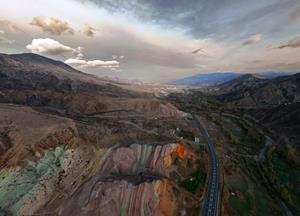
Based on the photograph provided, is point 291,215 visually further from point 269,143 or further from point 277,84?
point 277,84

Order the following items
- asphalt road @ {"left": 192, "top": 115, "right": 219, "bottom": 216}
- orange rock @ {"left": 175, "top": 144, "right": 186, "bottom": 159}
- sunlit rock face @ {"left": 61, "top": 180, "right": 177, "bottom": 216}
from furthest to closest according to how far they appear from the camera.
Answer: orange rock @ {"left": 175, "top": 144, "right": 186, "bottom": 159}
asphalt road @ {"left": 192, "top": 115, "right": 219, "bottom": 216}
sunlit rock face @ {"left": 61, "top": 180, "right": 177, "bottom": 216}

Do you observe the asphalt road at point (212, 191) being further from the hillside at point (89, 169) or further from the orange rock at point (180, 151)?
the orange rock at point (180, 151)

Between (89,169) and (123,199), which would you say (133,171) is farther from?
(123,199)

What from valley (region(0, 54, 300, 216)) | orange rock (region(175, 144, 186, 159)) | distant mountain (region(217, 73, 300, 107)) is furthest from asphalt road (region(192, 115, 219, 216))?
distant mountain (region(217, 73, 300, 107))

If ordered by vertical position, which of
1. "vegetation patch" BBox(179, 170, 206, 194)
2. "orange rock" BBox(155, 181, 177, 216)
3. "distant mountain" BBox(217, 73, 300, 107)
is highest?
"orange rock" BBox(155, 181, 177, 216)

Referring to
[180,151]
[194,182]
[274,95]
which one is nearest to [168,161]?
[180,151]

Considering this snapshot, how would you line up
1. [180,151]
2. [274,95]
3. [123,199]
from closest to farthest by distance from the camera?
[123,199]
[180,151]
[274,95]

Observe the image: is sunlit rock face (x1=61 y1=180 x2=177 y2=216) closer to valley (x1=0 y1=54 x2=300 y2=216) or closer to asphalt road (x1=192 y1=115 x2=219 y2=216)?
valley (x1=0 y1=54 x2=300 y2=216)

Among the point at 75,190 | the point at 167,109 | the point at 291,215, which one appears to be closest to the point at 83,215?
the point at 75,190

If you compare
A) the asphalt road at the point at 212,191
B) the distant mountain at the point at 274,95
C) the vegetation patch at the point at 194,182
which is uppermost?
the vegetation patch at the point at 194,182

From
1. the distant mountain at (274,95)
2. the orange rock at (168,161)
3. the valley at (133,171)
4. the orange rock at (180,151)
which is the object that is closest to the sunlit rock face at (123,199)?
the valley at (133,171)

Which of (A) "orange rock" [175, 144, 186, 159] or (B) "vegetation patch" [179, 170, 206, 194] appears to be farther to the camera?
(A) "orange rock" [175, 144, 186, 159]
